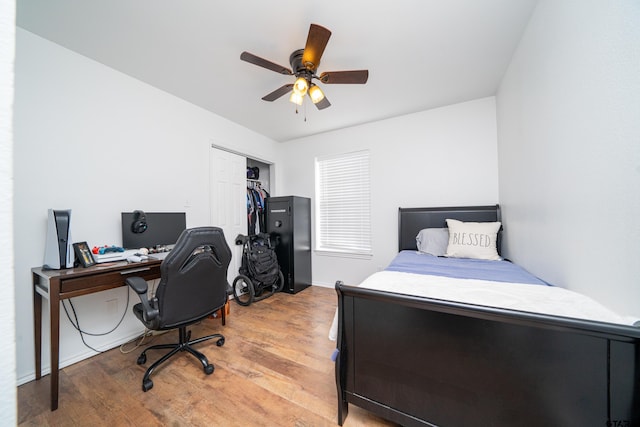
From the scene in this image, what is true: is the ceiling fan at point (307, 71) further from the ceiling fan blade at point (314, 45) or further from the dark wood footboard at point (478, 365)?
the dark wood footboard at point (478, 365)

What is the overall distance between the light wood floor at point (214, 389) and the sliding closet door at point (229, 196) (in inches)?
52.5

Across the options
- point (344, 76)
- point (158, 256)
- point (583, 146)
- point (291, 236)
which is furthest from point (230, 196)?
point (583, 146)

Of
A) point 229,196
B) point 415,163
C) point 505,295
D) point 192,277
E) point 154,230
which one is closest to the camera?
point 505,295

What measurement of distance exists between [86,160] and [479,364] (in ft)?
10.1

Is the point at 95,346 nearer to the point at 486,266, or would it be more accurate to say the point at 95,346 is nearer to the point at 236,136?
Answer: the point at 236,136

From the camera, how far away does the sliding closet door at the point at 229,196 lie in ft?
10.0

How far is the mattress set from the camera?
3.07 ft

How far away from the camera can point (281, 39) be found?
177cm

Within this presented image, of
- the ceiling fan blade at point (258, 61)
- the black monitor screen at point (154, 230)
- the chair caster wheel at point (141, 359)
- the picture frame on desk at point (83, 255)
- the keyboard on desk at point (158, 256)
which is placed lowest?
the chair caster wheel at point (141, 359)

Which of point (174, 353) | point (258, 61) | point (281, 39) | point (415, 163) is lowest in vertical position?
point (174, 353)

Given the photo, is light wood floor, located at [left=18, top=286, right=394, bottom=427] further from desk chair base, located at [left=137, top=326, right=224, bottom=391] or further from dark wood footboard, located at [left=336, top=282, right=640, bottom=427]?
dark wood footboard, located at [left=336, top=282, right=640, bottom=427]

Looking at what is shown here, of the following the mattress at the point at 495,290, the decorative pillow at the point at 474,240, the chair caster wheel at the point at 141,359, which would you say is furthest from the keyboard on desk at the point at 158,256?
the decorative pillow at the point at 474,240

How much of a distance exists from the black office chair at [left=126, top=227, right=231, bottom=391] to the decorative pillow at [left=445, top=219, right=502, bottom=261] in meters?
2.35

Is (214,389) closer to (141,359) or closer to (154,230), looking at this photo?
(141,359)
